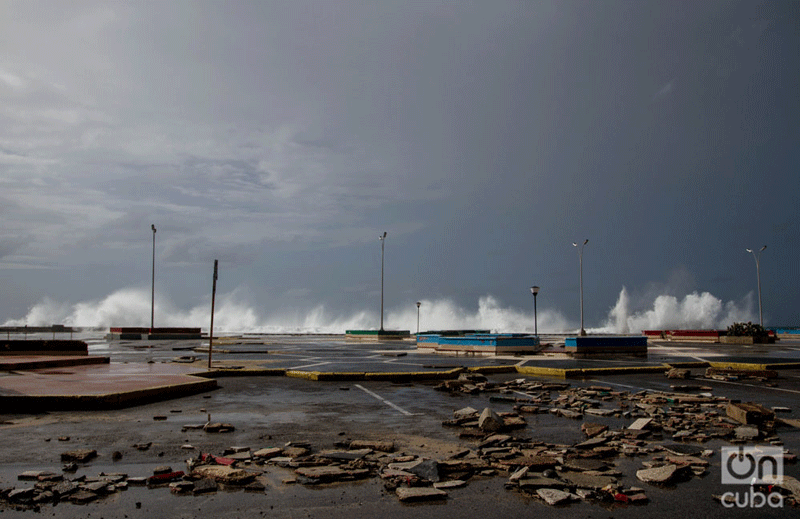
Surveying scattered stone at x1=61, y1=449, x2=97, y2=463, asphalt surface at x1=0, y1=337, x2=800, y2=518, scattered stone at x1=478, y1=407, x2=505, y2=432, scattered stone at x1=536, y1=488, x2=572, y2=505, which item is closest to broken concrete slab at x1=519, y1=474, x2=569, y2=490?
scattered stone at x1=536, y1=488, x2=572, y2=505

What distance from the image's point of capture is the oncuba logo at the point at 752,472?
5.64 m

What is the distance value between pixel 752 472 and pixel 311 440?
5773 millimetres

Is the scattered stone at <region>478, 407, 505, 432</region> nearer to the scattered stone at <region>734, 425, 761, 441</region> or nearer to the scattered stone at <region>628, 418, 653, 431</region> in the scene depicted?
the scattered stone at <region>628, 418, 653, 431</region>

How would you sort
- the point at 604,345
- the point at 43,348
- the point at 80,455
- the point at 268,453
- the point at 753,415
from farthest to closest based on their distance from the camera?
the point at 604,345 < the point at 43,348 < the point at 753,415 < the point at 268,453 < the point at 80,455

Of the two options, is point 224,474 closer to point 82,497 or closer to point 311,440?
point 82,497

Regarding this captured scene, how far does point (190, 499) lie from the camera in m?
5.64

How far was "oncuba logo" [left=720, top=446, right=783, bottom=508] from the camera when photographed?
5.64 meters

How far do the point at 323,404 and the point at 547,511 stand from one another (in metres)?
7.41

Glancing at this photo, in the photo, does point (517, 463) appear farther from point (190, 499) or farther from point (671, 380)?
point (671, 380)

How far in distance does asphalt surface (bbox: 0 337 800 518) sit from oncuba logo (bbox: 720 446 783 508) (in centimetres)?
16

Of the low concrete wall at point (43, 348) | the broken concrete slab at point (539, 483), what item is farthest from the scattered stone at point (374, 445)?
the low concrete wall at point (43, 348)

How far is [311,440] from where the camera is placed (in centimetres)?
830

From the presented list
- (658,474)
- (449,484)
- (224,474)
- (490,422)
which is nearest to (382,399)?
(490,422)

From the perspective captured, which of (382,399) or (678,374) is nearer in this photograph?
(382,399)
